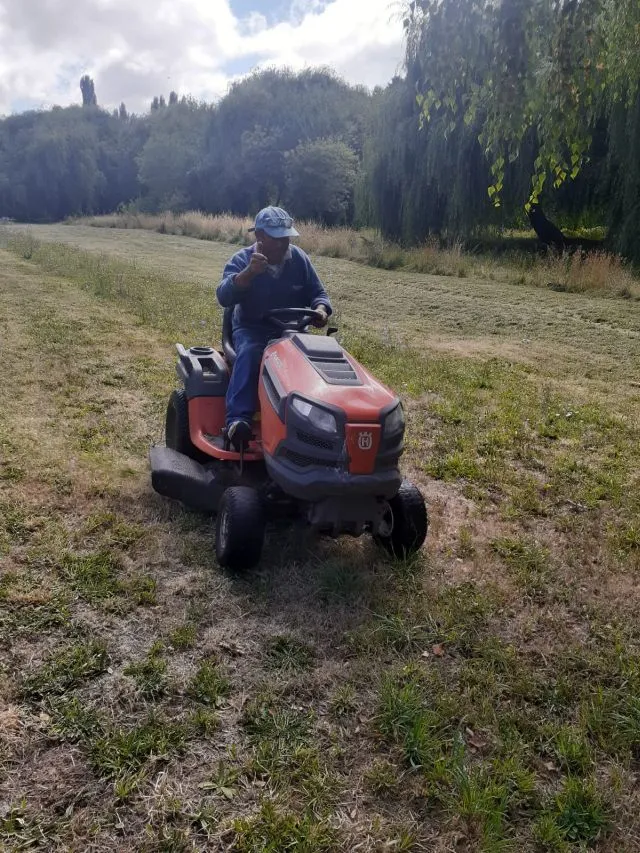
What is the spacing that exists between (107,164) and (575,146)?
215ft

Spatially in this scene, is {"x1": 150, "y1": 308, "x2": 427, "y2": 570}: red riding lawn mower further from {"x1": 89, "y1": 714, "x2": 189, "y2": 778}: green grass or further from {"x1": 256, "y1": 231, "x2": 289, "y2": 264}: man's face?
{"x1": 89, "y1": 714, "x2": 189, "y2": 778}: green grass

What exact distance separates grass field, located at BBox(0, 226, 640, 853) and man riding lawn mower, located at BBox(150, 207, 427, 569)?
0.82 ft

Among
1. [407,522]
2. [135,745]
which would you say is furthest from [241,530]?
[135,745]

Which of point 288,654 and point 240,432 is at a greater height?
point 240,432

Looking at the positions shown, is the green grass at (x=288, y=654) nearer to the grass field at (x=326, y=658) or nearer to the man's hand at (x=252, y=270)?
the grass field at (x=326, y=658)

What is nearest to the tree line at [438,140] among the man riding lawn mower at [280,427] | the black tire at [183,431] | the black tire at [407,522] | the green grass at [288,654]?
the man riding lawn mower at [280,427]

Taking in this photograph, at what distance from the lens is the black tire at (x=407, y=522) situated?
3.33m

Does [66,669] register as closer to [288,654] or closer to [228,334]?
[288,654]

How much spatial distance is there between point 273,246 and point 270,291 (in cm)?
24

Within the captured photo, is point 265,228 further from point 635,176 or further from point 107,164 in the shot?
point 107,164

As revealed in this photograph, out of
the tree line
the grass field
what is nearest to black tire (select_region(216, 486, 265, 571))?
the grass field

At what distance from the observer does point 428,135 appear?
56.5 ft

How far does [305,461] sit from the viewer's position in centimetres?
297

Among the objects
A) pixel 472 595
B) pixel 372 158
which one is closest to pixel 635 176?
pixel 372 158
